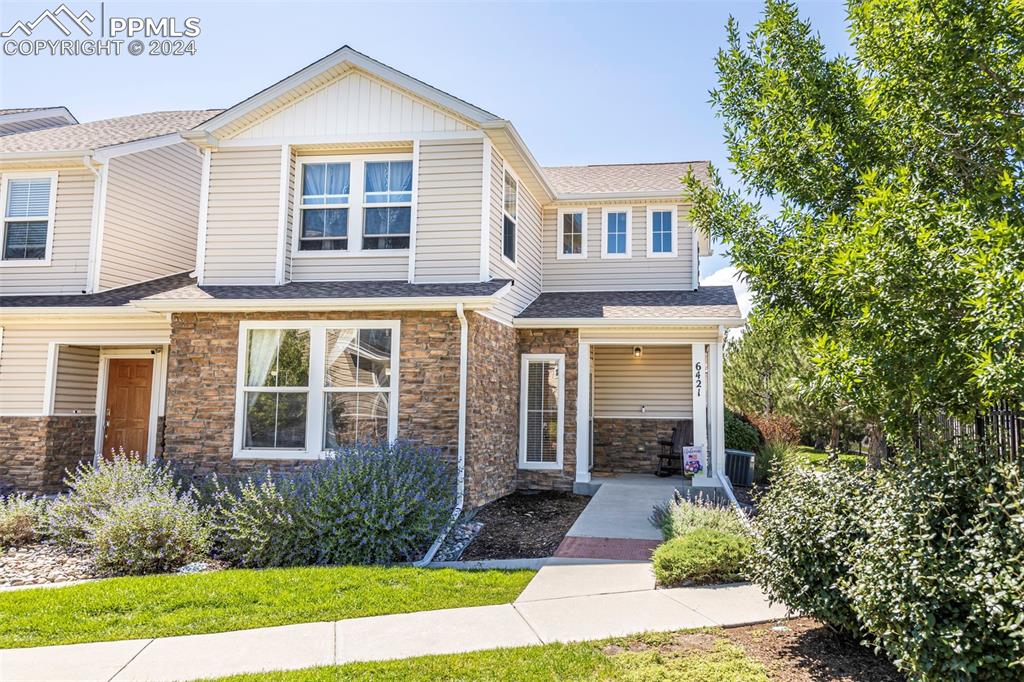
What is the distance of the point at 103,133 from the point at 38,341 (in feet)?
14.6

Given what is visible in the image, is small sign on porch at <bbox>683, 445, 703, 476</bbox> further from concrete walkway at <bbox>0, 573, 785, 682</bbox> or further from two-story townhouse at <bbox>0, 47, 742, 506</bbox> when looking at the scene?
concrete walkway at <bbox>0, 573, 785, 682</bbox>

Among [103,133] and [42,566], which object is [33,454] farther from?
[103,133]

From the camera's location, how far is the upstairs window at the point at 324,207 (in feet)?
36.2

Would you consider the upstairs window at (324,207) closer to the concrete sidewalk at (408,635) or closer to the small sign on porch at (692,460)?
A: the small sign on porch at (692,460)

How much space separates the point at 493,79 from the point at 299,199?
382 cm

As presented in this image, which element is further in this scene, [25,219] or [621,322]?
[25,219]

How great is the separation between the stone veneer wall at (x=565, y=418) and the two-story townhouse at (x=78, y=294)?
6642 mm

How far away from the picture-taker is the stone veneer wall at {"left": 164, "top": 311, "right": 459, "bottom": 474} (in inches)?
384

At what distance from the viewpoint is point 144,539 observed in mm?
7387

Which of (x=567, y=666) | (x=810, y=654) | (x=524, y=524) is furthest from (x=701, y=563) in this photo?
(x=524, y=524)

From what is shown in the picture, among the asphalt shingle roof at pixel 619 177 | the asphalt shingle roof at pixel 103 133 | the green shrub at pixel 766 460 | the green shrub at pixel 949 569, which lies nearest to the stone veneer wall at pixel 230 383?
the asphalt shingle roof at pixel 103 133

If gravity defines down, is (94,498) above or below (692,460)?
below

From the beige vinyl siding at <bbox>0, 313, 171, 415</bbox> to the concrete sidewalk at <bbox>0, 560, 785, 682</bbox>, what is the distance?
7890mm

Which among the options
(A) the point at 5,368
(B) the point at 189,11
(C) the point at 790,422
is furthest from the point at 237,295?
(C) the point at 790,422
